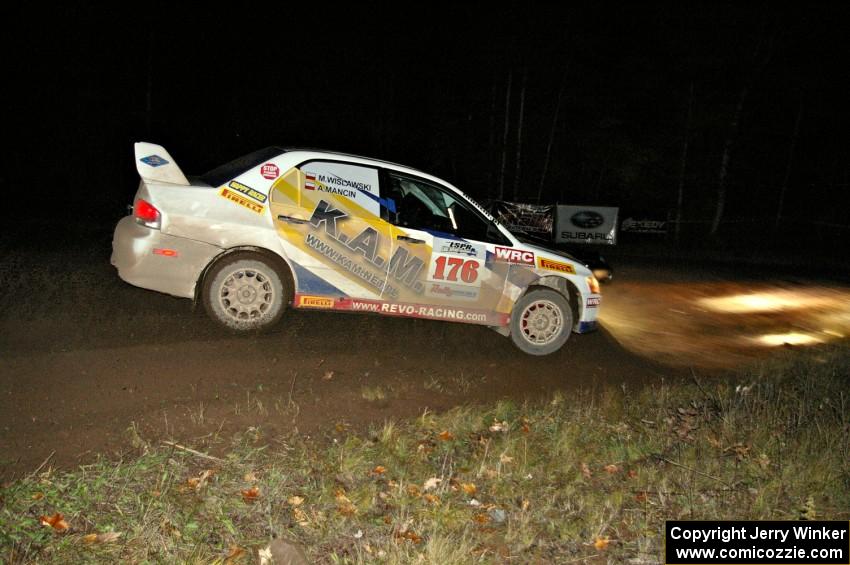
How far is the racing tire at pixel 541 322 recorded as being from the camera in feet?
27.3

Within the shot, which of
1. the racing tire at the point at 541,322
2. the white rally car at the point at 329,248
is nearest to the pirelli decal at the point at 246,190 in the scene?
the white rally car at the point at 329,248

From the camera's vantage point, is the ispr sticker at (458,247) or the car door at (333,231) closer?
the car door at (333,231)

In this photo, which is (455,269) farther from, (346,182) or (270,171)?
(270,171)

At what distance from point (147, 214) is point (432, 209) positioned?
112 inches

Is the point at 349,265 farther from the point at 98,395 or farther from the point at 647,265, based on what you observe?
the point at 647,265

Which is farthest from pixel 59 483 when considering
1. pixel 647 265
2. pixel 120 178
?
pixel 120 178

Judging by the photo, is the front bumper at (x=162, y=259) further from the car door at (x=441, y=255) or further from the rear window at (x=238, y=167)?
the car door at (x=441, y=255)

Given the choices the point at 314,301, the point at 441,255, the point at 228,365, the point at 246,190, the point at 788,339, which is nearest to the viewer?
the point at 228,365

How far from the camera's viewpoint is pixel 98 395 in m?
5.86

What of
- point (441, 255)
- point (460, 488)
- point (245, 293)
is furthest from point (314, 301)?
point (460, 488)

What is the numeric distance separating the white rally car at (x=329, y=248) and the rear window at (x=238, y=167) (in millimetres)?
23

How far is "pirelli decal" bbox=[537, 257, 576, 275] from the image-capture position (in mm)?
8234

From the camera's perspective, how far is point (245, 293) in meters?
7.45

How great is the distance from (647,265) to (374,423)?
51.1ft
